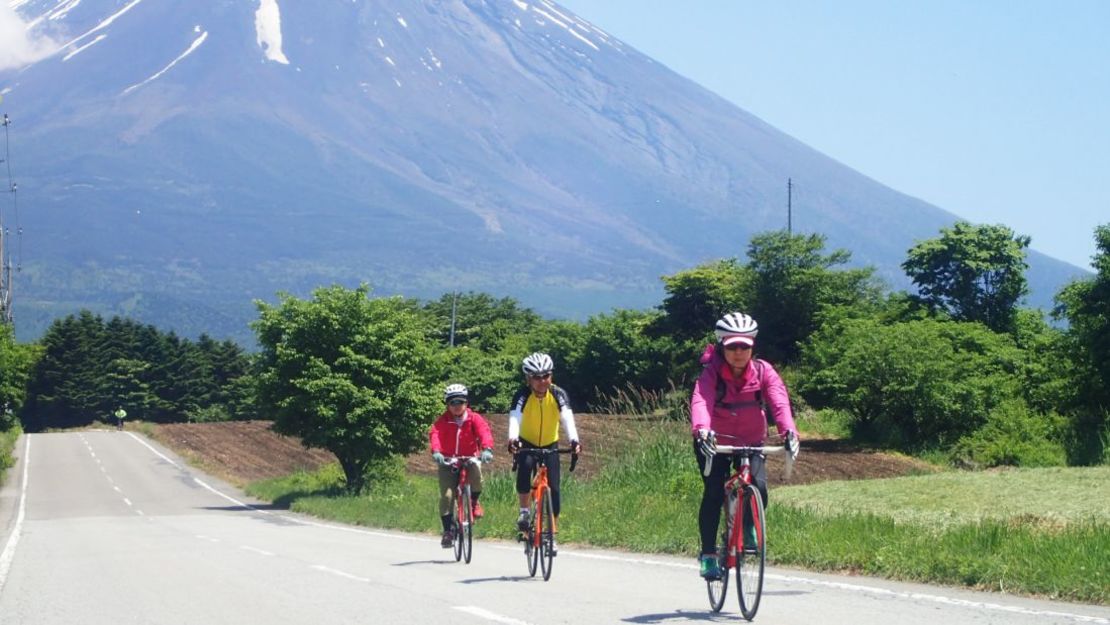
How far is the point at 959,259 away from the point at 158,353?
67339 mm

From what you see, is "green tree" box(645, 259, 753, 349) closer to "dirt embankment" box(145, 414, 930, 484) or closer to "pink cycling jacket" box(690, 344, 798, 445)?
"dirt embankment" box(145, 414, 930, 484)

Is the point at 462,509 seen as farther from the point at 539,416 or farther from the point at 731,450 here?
the point at 731,450

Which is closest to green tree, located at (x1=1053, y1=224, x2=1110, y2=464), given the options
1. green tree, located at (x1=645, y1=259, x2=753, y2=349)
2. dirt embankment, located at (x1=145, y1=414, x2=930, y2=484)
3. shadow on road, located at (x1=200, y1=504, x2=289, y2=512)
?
dirt embankment, located at (x1=145, y1=414, x2=930, y2=484)

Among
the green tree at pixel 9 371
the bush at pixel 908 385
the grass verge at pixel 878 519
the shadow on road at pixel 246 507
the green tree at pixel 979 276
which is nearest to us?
the grass verge at pixel 878 519

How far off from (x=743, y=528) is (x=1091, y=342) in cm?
3044

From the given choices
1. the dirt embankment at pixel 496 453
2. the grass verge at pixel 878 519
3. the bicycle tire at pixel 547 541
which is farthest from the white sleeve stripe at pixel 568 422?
the dirt embankment at pixel 496 453

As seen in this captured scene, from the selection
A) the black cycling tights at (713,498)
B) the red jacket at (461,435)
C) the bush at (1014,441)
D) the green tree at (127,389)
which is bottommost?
the black cycling tights at (713,498)

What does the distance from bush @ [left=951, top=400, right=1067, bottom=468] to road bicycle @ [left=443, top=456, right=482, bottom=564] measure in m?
23.6

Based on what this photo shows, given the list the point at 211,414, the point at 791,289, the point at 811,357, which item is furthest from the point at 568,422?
the point at 211,414

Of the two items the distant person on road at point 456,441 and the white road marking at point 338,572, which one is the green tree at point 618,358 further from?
the white road marking at point 338,572

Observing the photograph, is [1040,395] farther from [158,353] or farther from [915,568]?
[158,353]

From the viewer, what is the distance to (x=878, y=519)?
14.4 m

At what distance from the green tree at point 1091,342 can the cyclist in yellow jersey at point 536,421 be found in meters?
25.9

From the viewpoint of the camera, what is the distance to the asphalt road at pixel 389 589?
9.96 meters
